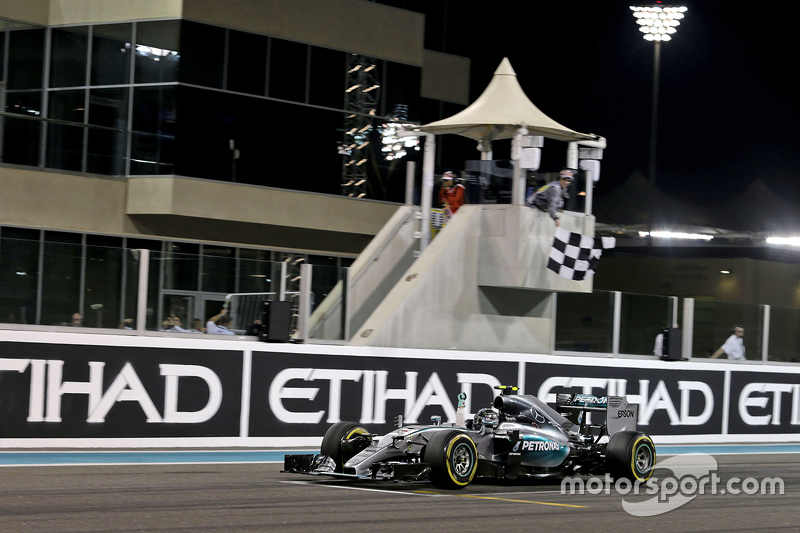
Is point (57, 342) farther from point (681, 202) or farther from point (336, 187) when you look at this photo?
point (681, 202)

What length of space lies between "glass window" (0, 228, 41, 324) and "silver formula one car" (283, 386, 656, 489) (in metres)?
4.27

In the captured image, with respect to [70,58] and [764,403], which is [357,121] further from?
[764,403]

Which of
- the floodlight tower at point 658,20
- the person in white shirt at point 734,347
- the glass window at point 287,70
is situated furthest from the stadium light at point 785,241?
the person in white shirt at point 734,347

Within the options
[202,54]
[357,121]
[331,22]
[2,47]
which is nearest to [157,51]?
[202,54]

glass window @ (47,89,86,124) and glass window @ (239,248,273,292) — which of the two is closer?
glass window @ (239,248,273,292)

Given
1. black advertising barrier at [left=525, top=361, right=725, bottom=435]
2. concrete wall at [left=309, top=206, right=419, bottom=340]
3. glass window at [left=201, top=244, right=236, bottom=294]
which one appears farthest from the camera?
concrete wall at [left=309, top=206, right=419, bottom=340]

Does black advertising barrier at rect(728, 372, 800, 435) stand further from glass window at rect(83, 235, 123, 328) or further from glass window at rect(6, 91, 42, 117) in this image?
glass window at rect(6, 91, 42, 117)

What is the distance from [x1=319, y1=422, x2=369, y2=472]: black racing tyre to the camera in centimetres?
1248

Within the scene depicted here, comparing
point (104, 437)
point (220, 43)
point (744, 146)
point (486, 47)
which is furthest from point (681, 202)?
point (104, 437)

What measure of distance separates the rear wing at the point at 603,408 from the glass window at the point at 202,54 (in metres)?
14.8

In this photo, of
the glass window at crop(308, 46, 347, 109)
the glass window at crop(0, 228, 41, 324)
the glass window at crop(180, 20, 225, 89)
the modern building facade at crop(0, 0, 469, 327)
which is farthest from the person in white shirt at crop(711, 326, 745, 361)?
the glass window at crop(0, 228, 41, 324)

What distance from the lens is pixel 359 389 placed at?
1691 cm

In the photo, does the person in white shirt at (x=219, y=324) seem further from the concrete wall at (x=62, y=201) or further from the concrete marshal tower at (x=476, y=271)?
the concrete wall at (x=62, y=201)

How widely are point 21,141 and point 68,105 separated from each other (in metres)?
2.36
